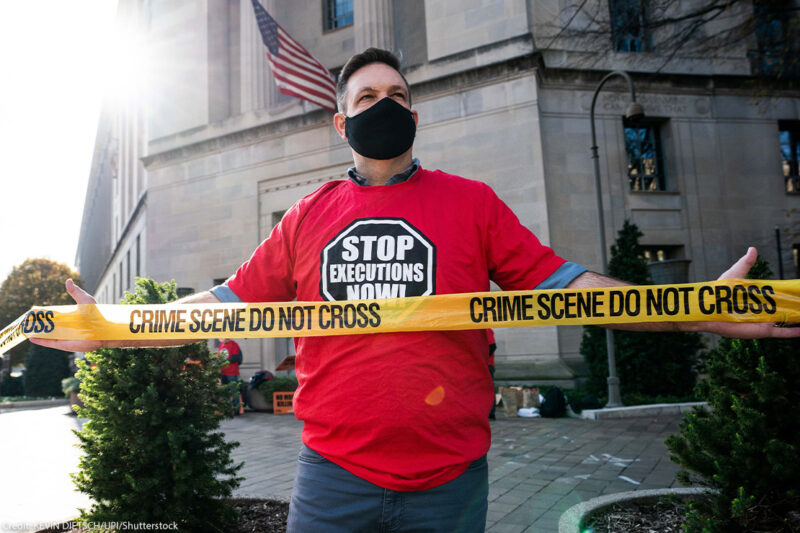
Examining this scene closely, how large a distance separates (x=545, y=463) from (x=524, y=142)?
9.60m

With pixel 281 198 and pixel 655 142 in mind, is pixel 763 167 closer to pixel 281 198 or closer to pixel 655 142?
pixel 655 142

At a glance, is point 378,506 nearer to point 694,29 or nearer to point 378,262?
point 378,262

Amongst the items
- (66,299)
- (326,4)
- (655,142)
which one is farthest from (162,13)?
(66,299)

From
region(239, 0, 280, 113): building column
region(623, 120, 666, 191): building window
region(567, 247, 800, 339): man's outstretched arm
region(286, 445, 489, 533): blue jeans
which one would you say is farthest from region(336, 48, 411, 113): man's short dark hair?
region(239, 0, 280, 113): building column

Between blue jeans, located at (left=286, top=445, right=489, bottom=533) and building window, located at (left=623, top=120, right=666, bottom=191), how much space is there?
631 inches

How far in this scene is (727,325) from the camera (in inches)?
73.1

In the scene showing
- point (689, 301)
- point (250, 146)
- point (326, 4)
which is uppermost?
point (326, 4)

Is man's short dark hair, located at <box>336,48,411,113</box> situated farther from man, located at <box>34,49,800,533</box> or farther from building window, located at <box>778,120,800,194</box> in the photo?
building window, located at <box>778,120,800,194</box>

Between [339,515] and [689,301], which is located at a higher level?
[689,301]

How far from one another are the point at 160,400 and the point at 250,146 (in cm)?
1599

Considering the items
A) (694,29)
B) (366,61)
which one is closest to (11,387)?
(694,29)

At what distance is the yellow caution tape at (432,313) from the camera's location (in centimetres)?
191

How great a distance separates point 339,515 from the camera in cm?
170

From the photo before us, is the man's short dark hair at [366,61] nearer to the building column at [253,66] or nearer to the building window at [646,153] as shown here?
the building window at [646,153]
